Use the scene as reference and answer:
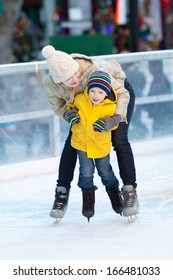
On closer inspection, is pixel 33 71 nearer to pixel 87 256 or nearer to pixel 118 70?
pixel 118 70

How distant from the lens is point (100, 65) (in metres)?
5.62

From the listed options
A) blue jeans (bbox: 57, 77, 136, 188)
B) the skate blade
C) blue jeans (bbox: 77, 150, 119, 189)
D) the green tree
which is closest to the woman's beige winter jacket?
blue jeans (bbox: 57, 77, 136, 188)

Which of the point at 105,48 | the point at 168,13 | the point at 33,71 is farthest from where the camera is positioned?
the point at 168,13

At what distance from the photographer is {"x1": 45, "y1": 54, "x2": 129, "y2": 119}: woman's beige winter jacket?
18.3ft

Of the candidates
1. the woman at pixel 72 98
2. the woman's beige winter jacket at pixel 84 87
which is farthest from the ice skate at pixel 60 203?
the woman's beige winter jacket at pixel 84 87

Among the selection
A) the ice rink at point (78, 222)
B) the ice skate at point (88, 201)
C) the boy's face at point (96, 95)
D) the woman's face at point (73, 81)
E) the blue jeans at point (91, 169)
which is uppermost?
the woman's face at point (73, 81)

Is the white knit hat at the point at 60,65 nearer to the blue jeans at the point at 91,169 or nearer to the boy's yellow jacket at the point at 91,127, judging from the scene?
the boy's yellow jacket at the point at 91,127

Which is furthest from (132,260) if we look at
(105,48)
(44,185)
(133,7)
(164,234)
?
(133,7)

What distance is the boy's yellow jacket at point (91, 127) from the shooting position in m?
5.54

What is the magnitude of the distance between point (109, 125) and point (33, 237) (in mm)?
812

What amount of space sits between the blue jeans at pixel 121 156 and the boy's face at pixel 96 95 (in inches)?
10.4

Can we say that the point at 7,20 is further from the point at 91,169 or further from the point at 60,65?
the point at 60,65

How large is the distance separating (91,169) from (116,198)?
10.8 inches

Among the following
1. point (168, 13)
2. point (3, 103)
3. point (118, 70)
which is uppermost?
point (118, 70)
